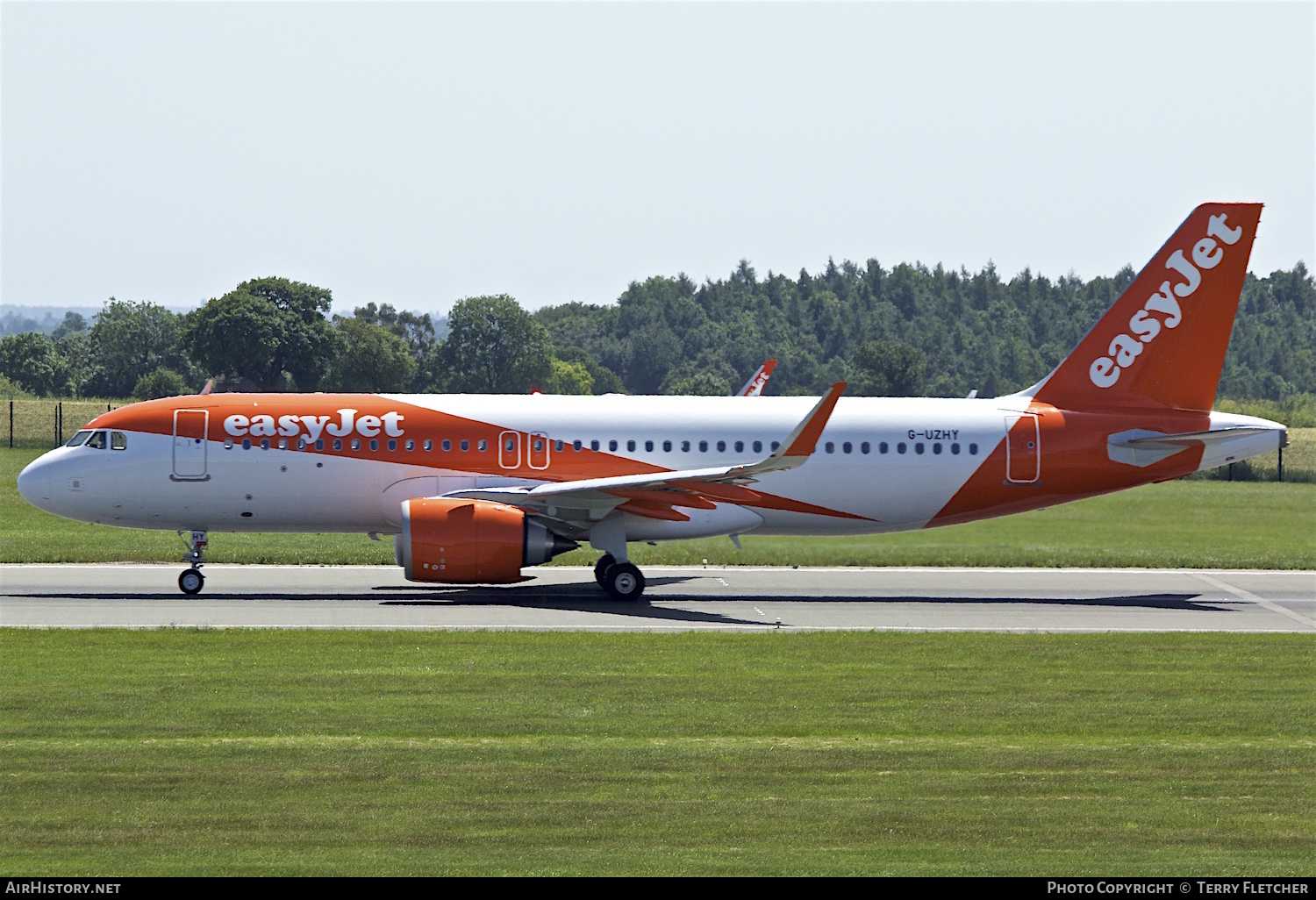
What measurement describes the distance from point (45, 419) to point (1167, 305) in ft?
208

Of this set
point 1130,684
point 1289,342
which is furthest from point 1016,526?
point 1289,342

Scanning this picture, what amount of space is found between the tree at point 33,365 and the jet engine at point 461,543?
329ft

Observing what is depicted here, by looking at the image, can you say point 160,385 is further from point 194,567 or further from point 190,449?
point 194,567

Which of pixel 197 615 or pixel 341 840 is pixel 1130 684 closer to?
pixel 341 840

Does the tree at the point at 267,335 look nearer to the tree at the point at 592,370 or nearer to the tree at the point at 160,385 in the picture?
the tree at the point at 160,385

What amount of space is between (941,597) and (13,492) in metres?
36.6

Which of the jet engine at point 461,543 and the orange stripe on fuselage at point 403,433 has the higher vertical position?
the orange stripe on fuselage at point 403,433

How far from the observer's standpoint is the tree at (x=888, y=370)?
10119 centimetres

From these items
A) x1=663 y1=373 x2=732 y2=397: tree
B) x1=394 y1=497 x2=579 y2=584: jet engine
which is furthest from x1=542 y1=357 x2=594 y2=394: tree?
x1=394 y1=497 x2=579 y2=584: jet engine

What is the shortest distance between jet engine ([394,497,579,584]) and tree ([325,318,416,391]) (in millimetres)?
64114

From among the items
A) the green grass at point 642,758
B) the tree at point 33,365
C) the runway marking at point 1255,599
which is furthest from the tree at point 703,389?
the green grass at point 642,758

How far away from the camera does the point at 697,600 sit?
2922cm

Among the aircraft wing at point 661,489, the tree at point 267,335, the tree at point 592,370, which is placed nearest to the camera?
the aircraft wing at point 661,489
